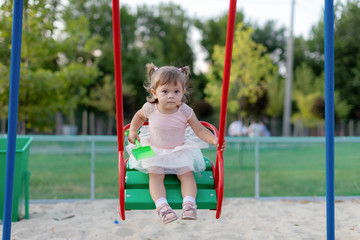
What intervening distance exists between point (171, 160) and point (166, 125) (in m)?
0.28

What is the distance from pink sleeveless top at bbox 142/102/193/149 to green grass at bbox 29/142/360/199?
3.58 meters

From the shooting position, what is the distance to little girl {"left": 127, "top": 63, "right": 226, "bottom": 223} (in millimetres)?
3082

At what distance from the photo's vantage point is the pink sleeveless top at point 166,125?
10.7 feet

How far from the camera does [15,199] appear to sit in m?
4.86

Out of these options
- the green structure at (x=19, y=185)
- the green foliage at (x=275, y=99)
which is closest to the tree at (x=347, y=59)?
the green foliage at (x=275, y=99)

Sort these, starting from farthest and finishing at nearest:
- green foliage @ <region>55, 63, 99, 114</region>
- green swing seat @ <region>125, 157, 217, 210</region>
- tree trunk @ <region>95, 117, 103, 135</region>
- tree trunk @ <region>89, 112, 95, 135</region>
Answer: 1. tree trunk @ <region>95, 117, 103, 135</region>
2. tree trunk @ <region>89, 112, 95, 135</region>
3. green foliage @ <region>55, 63, 99, 114</region>
4. green swing seat @ <region>125, 157, 217, 210</region>

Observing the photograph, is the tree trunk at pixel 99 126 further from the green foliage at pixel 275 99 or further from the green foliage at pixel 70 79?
the green foliage at pixel 70 79

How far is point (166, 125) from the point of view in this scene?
10.7ft

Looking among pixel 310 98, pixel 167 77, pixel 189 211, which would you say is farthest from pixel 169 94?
pixel 310 98

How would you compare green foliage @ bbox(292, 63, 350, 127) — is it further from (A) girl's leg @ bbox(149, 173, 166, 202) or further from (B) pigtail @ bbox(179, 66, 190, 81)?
(A) girl's leg @ bbox(149, 173, 166, 202)

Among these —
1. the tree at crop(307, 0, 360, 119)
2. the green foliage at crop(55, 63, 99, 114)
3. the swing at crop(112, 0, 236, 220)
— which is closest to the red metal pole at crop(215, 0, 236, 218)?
the swing at crop(112, 0, 236, 220)

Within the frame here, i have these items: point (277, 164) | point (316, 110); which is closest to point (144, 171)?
point (277, 164)

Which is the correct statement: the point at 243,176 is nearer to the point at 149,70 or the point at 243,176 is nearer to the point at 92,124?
the point at 149,70

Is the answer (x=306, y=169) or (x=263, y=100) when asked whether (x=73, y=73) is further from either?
(x=263, y=100)
